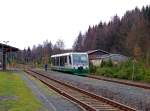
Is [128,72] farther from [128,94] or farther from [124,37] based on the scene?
[124,37]

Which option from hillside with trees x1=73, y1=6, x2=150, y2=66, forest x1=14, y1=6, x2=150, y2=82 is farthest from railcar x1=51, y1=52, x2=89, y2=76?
Answer: hillside with trees x1=73, y1=6, x2=150, y2=66

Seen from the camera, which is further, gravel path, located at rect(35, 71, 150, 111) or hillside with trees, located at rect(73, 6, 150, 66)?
hillside with trees, located at rect(73, 6, 150, 66)

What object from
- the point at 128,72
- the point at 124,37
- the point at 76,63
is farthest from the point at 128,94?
the point at 124,37

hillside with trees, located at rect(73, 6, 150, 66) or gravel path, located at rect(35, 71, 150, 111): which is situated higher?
hillside with trees, located at rect(73, 6, 150, 66)

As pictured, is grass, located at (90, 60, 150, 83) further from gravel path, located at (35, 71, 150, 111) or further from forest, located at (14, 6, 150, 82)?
gravel path, located at (35, 71, 150, 111)

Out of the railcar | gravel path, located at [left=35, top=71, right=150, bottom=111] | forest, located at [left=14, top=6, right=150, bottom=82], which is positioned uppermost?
forest, located at [left=14, top=6, right=150, bottom=82]

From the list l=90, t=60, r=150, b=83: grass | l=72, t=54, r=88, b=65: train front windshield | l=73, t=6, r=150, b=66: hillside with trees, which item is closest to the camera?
l=90, t=60, r=150, b=83: grass

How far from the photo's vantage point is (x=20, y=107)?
16.7 m

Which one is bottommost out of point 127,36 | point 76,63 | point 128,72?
point 128,72

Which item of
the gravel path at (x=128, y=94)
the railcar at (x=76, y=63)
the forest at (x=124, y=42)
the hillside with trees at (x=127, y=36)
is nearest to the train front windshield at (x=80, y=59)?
the railcar at (x=76, y=63)

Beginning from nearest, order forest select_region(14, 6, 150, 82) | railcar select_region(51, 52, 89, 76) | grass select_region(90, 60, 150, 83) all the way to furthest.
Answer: grass select_region(90, 60, 150, 83) → forest select_region(14, 6, 150, 82) → railcar select_region(51, 52, 89, 76)

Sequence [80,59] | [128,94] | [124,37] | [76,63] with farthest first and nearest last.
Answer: [124,37]
[80,59]
[76,63]
[128,94]

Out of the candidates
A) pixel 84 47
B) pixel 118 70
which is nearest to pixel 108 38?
pixel 84 47

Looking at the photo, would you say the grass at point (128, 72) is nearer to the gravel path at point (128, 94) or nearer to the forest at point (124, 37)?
the gravel path at point (128, 94)
